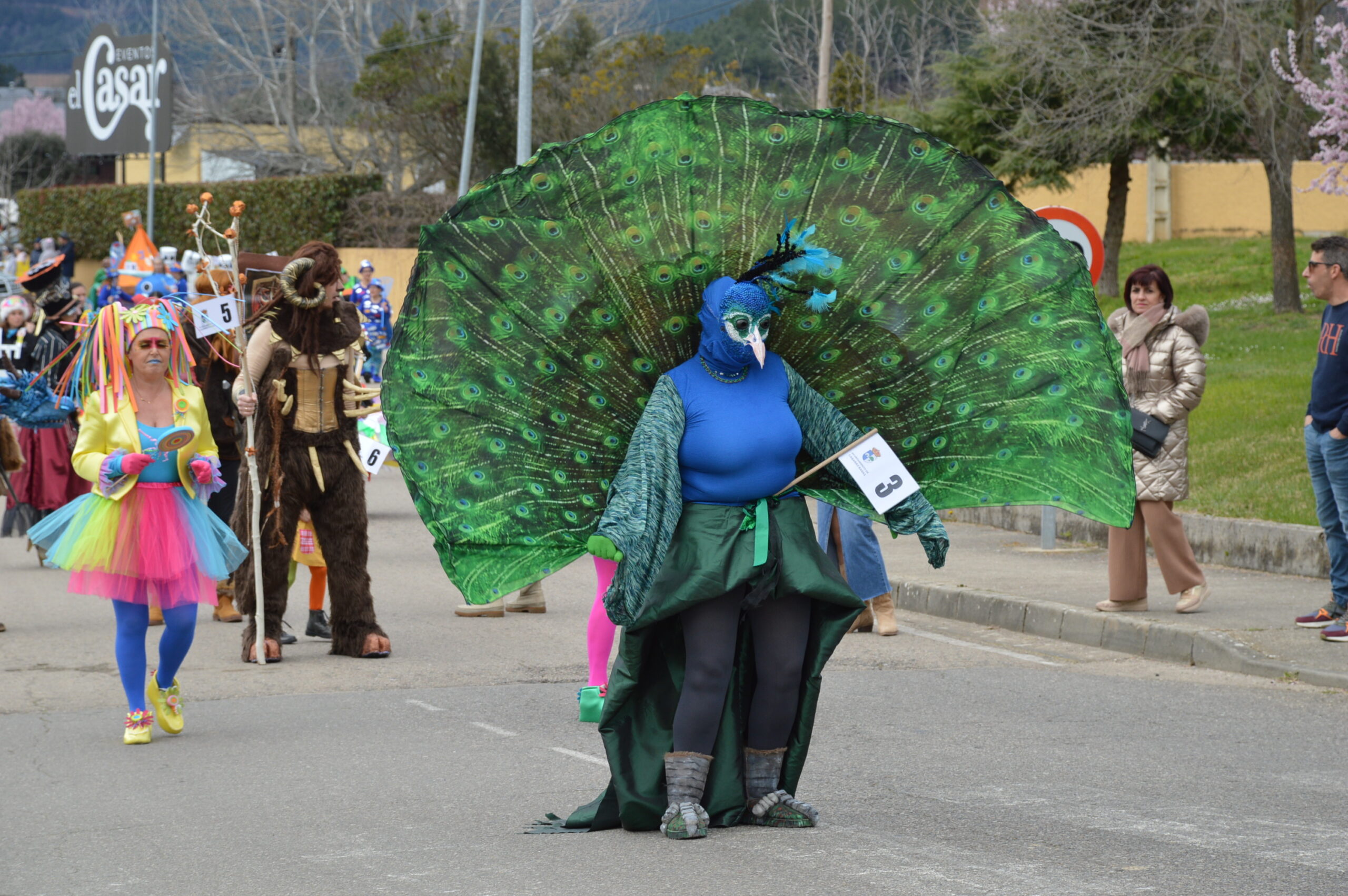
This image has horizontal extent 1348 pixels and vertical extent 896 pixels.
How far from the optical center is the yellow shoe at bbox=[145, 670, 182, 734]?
Answer: 23.6 feet

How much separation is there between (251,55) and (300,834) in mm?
48039

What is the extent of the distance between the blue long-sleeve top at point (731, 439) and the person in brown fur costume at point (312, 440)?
385cm

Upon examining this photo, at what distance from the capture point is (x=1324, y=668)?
828 cm

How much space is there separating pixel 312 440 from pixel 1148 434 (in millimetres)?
4497

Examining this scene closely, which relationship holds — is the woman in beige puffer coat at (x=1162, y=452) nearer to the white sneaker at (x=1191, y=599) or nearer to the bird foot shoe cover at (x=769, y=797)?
the white sneaker at (x=1191, y=599)

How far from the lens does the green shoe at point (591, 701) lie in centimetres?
709

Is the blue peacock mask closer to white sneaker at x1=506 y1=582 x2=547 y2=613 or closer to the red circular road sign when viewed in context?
white sneaker at x1=506 y1=582 x2=547 y2=613

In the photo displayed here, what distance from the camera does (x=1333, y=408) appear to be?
353 inches

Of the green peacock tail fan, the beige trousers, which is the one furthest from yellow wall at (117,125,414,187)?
the green peacock tail fan

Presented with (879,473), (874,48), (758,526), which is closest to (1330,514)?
(879,473)

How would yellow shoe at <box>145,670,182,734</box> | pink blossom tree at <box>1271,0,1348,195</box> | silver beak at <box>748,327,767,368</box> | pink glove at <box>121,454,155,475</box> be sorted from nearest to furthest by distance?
silver beak at <box>748,327,767,368</box> → pink glove at <box>121,454,155,475</box> → yellow shoe at <box>145,670,182,734</box> → pink blossom tree at <box>1271,0,1348,195</box>

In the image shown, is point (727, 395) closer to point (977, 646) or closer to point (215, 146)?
point (977, 646)

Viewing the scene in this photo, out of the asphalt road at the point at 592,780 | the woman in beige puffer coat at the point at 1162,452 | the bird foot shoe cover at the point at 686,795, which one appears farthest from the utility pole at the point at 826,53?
the bird foot shoe cover at the point at 686,795

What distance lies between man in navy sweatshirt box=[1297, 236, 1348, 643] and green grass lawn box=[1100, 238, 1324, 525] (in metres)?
2.65
